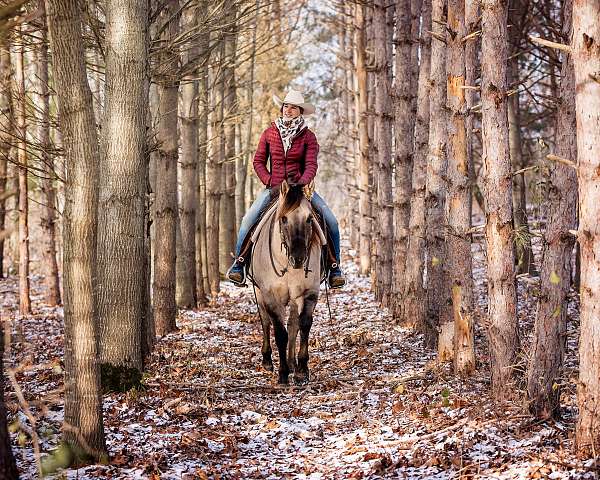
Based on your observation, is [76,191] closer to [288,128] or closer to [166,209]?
[288,128]

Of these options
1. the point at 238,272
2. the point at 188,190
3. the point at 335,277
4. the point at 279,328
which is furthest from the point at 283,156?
the point at 188,190

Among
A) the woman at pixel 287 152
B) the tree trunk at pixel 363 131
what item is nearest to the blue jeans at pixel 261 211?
the woman at pixel 287 152

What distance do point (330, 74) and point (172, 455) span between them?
153 feet

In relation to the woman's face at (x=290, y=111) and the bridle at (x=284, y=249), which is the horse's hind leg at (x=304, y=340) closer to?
the bridle at (x=284, y=249)

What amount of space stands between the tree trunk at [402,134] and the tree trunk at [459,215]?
583 cm

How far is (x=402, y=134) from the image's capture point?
1636cm

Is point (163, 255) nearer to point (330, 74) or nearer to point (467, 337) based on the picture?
point (467, 337)

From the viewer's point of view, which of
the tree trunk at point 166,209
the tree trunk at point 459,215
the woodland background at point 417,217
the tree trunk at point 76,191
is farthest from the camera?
the tree trunk at point 166,209

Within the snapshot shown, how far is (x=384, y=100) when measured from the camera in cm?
2003

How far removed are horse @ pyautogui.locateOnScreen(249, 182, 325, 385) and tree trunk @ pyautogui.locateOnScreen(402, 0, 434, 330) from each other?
345 cm

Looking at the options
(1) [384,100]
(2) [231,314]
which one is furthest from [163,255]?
(1) [384,100]

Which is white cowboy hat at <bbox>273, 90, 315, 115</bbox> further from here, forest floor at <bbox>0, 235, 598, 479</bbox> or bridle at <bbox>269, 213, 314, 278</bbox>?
forest floor at <bbox>0, 235, 598, 479</bbox>

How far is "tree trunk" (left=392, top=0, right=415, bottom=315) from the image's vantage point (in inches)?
633

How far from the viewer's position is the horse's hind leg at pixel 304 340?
11.0 m
